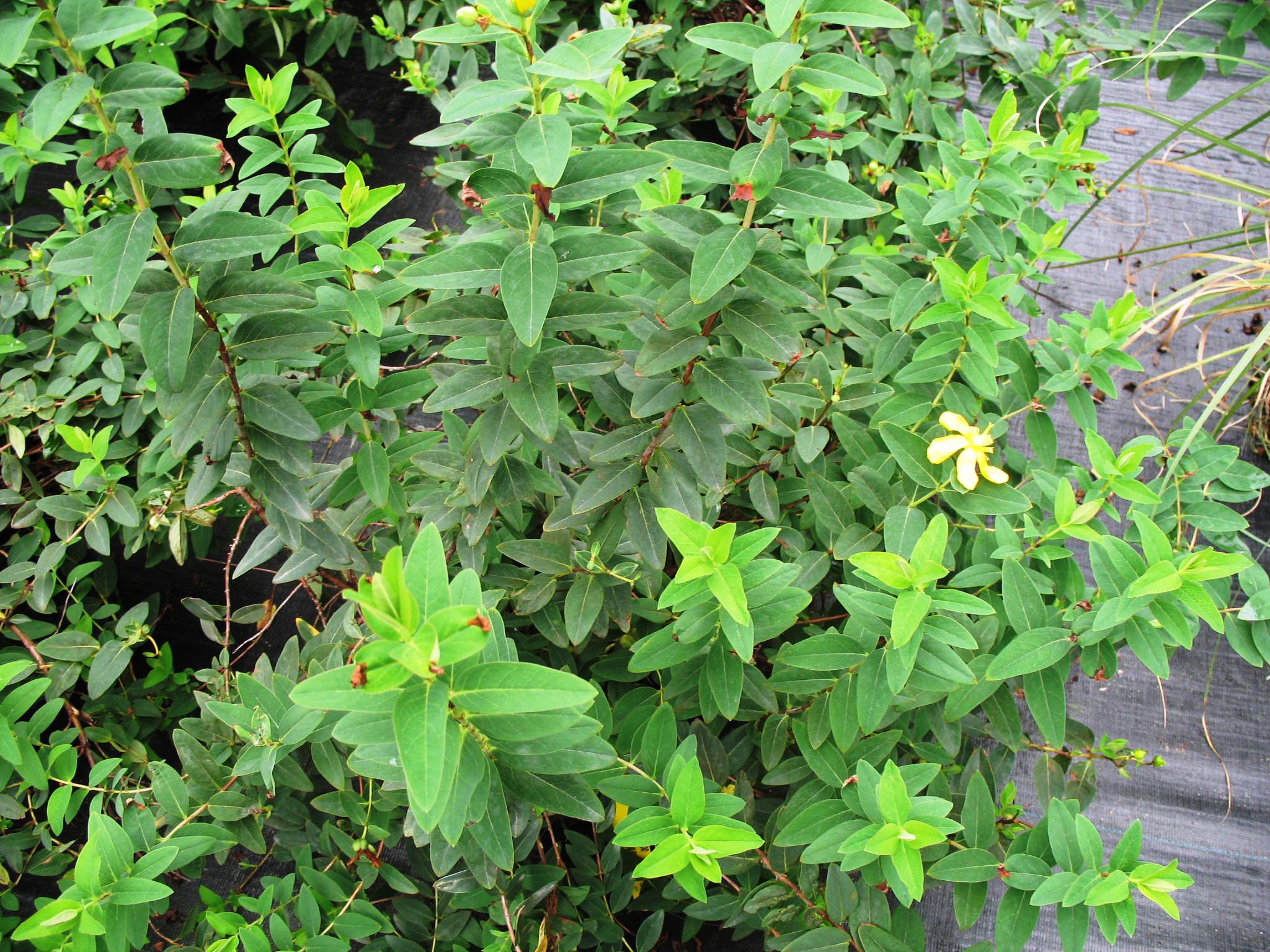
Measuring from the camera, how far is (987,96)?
2.07 meters

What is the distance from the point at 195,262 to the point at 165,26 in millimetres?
1584

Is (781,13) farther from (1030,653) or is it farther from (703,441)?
(1030,653)

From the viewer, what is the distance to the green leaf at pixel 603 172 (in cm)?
104

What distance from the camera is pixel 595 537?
1.33 metres

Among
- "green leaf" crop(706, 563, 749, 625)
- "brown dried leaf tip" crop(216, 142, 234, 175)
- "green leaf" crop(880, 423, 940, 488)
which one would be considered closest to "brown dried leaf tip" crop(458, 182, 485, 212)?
"brown dried leaf tip" crop(216, 142, 234, 175)

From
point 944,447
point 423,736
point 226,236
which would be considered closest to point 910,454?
point 944,447

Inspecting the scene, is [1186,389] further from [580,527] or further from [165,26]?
[165,26]

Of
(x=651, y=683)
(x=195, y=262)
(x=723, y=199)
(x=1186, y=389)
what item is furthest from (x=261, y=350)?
(x=1186, y=389)

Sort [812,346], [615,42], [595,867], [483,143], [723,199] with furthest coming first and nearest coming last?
1. [723,199]
2. [812,346]
3. [595,867]
4. [483,143]
5. [615,42]

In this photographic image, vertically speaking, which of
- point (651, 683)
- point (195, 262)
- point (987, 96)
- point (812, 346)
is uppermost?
point (987, 96)

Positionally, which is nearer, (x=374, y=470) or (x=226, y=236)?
(x=226, y=236)

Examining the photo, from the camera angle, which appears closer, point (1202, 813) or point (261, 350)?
point (261, 350)

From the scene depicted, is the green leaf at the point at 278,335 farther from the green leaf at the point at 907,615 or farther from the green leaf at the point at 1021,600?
the green leaf at the point at 1021,600

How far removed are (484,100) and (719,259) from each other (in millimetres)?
318
